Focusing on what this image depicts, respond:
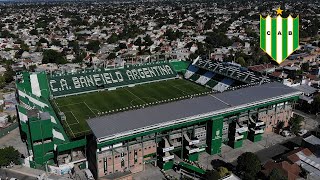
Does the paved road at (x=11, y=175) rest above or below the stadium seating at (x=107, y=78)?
below

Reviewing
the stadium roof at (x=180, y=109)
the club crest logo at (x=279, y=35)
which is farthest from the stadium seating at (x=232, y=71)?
the club crest logo at (x=279, y=35)

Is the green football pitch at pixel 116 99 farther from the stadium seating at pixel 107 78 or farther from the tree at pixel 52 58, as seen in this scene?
the tree at pixel 52 58

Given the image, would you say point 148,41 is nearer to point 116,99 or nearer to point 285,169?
point 116,99

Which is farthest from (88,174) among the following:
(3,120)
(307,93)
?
(307,93)

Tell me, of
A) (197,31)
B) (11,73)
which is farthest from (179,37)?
(11,73)

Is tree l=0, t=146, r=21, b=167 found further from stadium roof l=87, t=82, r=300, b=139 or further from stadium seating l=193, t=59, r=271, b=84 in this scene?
stadium seating l=193, t=59, r=271, b=84

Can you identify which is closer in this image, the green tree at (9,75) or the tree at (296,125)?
the tree at (296,125)

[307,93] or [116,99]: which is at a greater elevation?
[116,99]
